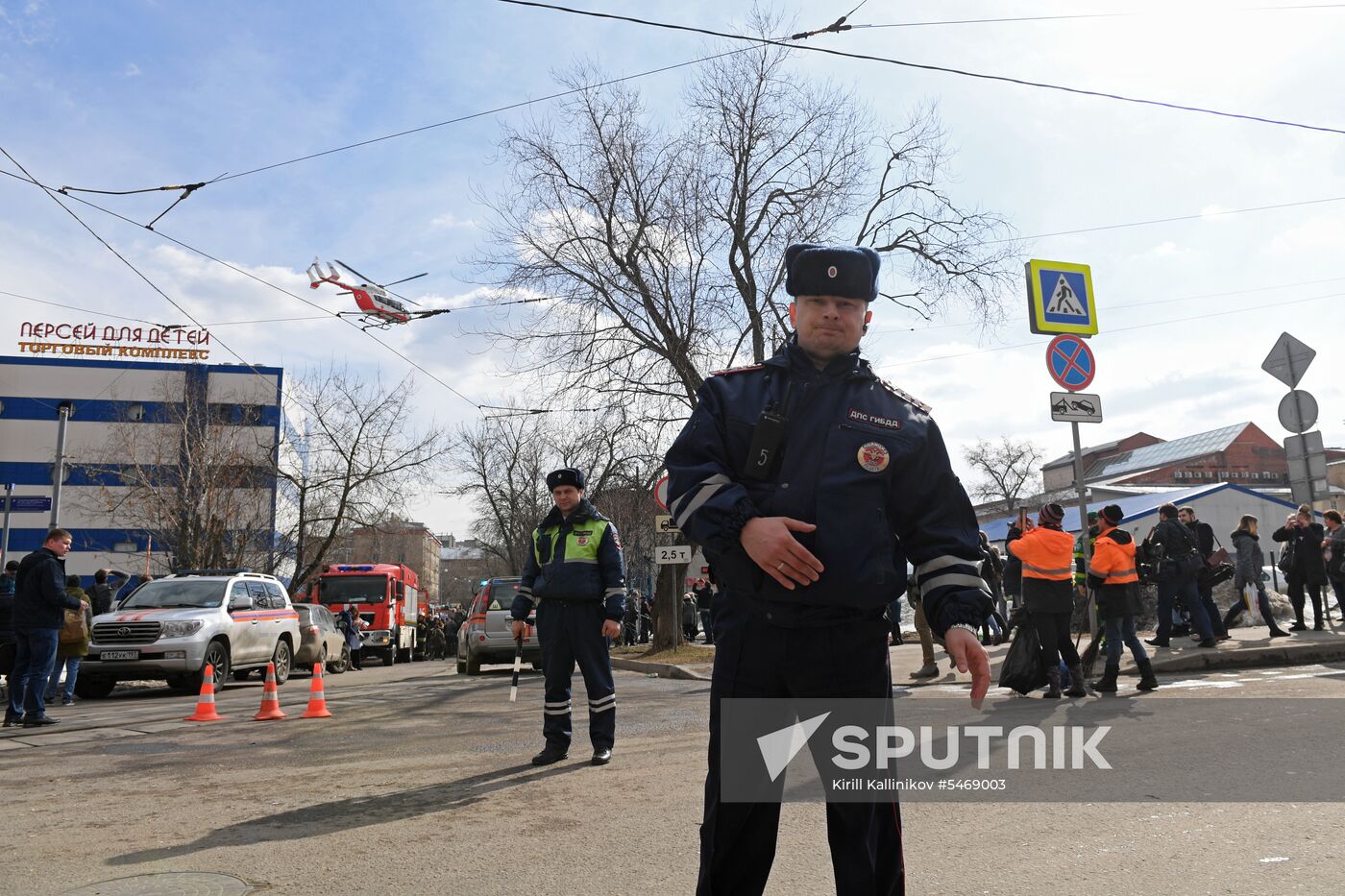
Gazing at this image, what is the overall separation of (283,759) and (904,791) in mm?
4345

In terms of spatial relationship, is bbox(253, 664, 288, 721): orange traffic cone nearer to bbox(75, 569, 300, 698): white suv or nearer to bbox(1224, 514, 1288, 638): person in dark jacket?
bbox(75, 569, 300, 698): white suv

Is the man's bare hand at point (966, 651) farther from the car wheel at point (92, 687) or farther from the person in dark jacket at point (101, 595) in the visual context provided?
the person in dark jacket at point (101, 595)

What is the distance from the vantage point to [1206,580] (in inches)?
496

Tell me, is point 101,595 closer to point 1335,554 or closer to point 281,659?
point 281,659

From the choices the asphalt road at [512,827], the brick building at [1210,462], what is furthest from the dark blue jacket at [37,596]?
the brick building at [1210,462]

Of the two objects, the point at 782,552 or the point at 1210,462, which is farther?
the point at 1210,462

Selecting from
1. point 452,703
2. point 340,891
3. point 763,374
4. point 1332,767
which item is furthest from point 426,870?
point 452,703

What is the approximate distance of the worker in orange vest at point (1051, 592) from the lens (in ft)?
29.4

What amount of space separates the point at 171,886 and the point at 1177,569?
11557mm

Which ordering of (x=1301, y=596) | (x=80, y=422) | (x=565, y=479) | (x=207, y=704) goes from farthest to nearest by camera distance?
1. (x=80, y=422)
2. (x=1301, y=596)
3. (x=207, y=704)
4. (x=565, y=479)

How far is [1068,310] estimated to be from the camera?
11.9m

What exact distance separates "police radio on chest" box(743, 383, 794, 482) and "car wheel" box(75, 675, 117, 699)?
580 inches

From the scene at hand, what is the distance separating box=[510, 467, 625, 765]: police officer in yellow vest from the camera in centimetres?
660

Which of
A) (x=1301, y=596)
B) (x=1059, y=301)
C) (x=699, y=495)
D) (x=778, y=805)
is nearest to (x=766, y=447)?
(x=699, y=495)
